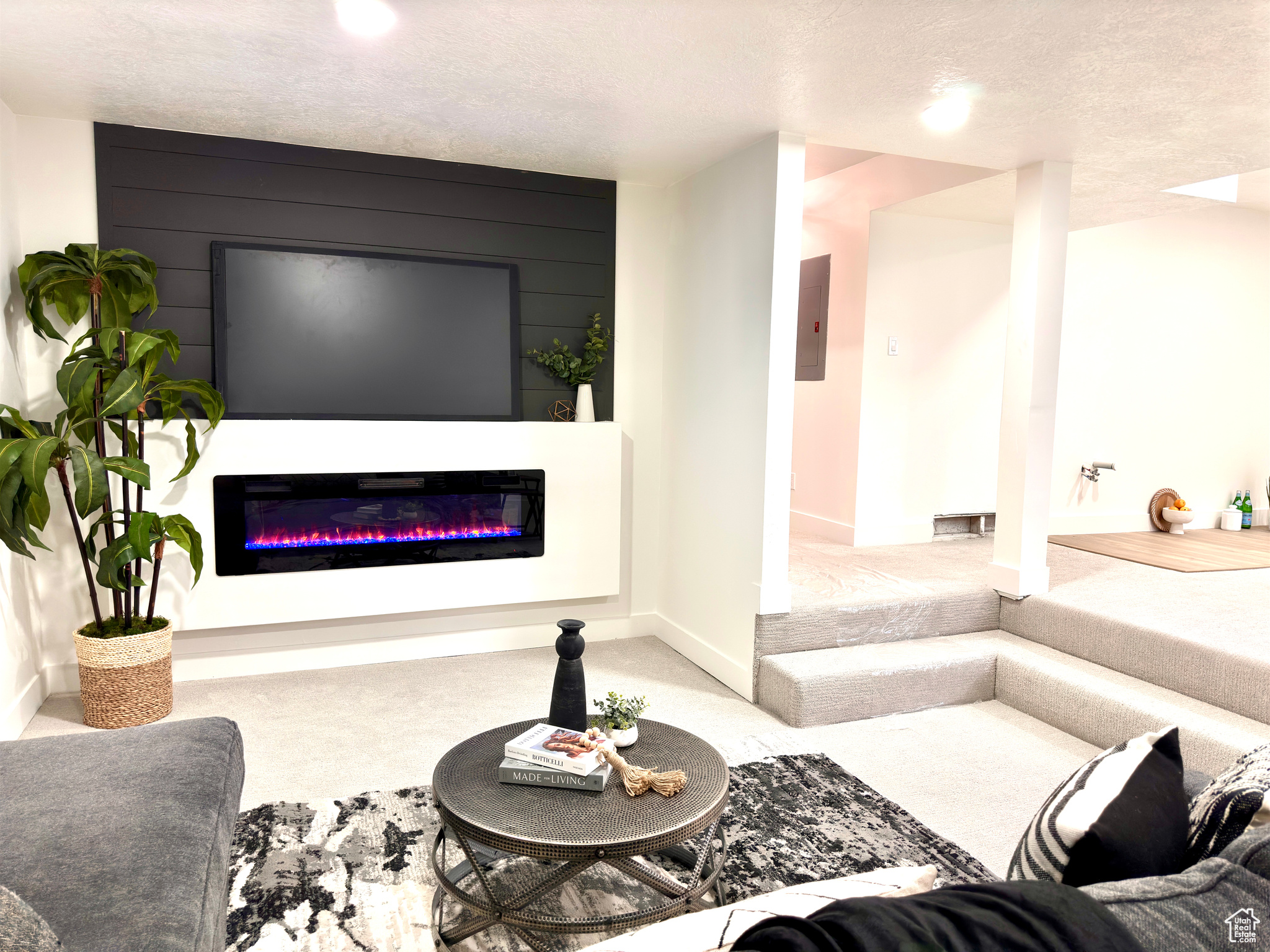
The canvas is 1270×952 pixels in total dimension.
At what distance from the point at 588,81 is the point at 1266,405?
20.7ft

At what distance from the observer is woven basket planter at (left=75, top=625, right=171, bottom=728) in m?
3.13

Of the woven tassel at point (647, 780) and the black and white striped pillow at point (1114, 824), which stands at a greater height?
the black and white striped pillow at point (1114, 824)

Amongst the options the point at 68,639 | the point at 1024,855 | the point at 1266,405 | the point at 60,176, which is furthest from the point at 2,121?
the point at 1266,405

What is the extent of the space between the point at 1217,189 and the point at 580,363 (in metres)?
4.01

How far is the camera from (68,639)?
11.6 ft

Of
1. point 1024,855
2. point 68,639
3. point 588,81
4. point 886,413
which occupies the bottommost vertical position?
point 68,639

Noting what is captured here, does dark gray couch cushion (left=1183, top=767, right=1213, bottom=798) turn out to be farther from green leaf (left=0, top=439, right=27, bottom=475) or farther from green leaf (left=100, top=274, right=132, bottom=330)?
green leaf (left=100, top=274, right=132, bottom=330)

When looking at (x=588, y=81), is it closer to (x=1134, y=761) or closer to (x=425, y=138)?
(x=425, y=138)

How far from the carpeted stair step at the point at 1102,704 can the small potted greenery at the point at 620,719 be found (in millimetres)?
2033

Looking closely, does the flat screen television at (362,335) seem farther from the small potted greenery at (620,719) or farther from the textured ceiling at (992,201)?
the textured ceiling at (992,201)

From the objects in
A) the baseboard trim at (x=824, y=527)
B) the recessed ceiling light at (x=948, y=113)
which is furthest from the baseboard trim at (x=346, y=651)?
the recessed ceiling light at (x=948, y=113)

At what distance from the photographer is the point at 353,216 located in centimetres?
382

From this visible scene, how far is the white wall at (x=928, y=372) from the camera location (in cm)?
523

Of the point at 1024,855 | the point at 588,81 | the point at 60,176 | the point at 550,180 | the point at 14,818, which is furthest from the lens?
the point at 550,180
